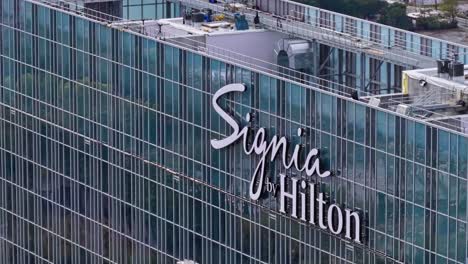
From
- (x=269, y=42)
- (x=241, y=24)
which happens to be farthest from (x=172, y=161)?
(x=241, y=24)

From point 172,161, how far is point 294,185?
7.97 metres

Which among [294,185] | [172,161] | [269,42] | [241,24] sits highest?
[241,24]

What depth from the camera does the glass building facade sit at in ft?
222

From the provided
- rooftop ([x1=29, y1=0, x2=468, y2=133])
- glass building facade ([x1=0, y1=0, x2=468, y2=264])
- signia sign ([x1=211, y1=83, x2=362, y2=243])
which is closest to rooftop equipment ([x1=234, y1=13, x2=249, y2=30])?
rooftop ([x1=29, y1=0, x2=468, y2=133])

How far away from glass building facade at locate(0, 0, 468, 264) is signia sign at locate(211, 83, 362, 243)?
310 mm

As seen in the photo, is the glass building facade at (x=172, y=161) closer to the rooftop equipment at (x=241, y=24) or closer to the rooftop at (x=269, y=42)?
the rooftop at (x=269, y=42)

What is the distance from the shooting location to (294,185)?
236 feet

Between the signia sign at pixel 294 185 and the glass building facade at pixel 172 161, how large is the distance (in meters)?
0.31

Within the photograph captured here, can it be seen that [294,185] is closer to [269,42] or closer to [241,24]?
[269,42]

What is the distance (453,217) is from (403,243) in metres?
2.81

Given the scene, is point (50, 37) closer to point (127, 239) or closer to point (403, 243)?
point (127, 239)

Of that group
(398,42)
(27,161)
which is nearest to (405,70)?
(398,42)

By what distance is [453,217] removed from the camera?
6588 centimetres

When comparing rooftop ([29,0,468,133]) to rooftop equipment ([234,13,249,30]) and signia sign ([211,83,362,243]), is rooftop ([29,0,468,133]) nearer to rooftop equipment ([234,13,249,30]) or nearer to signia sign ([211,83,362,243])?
rooftop equipment ([234,13,249,30])
